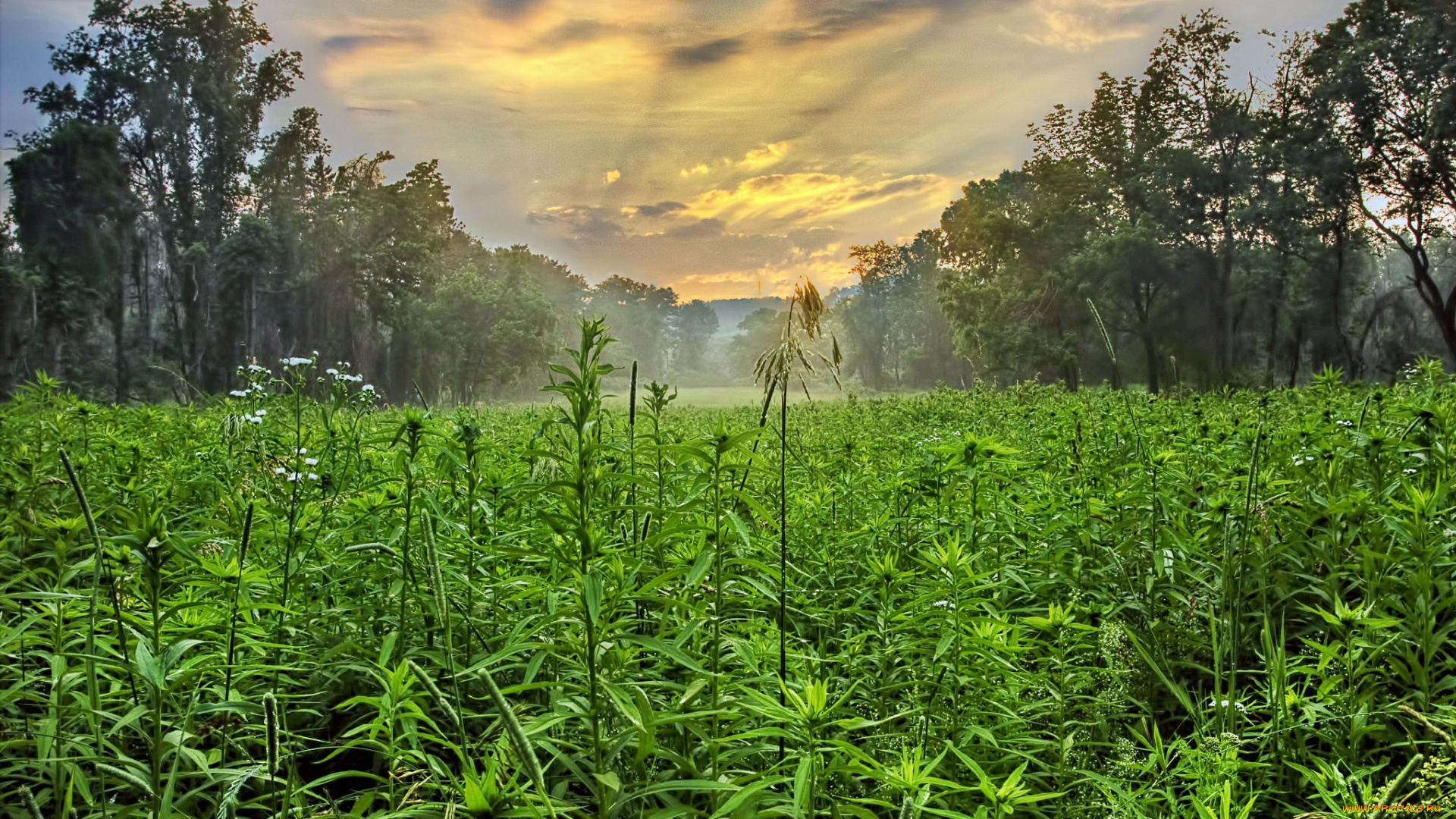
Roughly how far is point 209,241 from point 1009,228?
29.1 metres

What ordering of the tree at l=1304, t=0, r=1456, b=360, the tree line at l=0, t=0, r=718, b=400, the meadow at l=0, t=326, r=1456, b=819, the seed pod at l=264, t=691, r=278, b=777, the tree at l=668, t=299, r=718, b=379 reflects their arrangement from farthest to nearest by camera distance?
the tree at l=668, t=299, r=718, b=379, the tree line at l=0, t=0, r=718, b=400, the tree at l=1304, t=0, r=1456, b=360, the meadow at l=0, t=326, r=1456, b=819, the seed pod at l=264, t=691, r=278, b=777

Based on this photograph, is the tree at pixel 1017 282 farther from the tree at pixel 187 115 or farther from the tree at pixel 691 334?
the tree at pixel 691 334

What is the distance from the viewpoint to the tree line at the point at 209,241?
1850cm

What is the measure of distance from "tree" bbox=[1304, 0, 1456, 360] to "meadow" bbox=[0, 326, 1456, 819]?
20626 millimetres

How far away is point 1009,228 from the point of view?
2705 cm

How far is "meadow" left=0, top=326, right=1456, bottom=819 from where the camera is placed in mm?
1197

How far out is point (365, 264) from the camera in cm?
2945

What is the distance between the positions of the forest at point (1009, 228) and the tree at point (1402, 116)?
0.19 feet

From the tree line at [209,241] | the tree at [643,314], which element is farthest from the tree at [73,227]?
the tree at [643,314]

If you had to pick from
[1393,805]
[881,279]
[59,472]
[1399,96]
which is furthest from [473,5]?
[881,279]

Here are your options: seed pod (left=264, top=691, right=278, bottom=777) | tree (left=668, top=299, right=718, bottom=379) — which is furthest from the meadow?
tree (left=668, top=299, right=718, bottom=379)

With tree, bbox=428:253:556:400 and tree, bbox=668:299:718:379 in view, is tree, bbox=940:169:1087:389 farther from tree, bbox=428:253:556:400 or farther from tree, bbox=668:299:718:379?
tree, bbox=668:299:718:379

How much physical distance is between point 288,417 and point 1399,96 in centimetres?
2455

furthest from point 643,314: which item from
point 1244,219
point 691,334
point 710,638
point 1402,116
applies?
point 710,638
